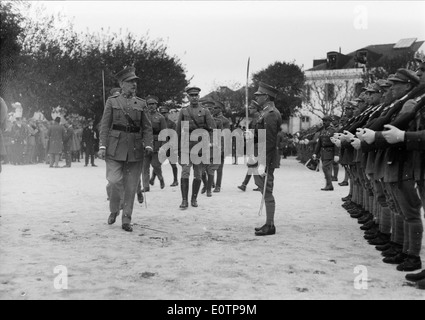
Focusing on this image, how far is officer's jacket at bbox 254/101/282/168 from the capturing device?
329 inches

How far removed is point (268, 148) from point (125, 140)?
2.13 meters

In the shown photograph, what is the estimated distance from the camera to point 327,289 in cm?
537

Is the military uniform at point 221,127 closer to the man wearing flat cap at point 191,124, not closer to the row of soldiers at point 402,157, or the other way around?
the man wearing flat cap at point 191,124

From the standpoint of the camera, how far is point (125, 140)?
8875 mm

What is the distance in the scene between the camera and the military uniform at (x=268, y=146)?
8.37 metres

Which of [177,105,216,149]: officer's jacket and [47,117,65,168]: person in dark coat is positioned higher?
[177,105,216,149]: officer's jacket

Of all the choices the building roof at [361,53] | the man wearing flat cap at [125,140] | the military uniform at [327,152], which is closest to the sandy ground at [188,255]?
the man wearing flat cap at [125,140]

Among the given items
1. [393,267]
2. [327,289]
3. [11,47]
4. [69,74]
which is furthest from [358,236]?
[69,74]

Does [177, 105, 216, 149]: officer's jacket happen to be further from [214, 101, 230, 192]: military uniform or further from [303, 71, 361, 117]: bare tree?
[303, 71, 361, 117]: bare tree

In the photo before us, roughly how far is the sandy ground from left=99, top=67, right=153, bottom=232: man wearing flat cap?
59cm

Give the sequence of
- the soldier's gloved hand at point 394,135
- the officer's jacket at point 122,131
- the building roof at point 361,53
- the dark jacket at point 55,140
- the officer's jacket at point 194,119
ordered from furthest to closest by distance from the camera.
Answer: the building roof at point 361,53 < the dark jacket at point 55,140 < the officer's jacket at point 194,119 < the officer's jacket at point 122,131 < the soldier's gloved hand at point 394,135

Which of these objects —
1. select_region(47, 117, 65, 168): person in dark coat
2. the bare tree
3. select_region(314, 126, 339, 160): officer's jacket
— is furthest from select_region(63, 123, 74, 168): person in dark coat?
the bare tree

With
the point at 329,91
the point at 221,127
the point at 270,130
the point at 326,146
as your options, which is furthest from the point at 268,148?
the point at 329,91
